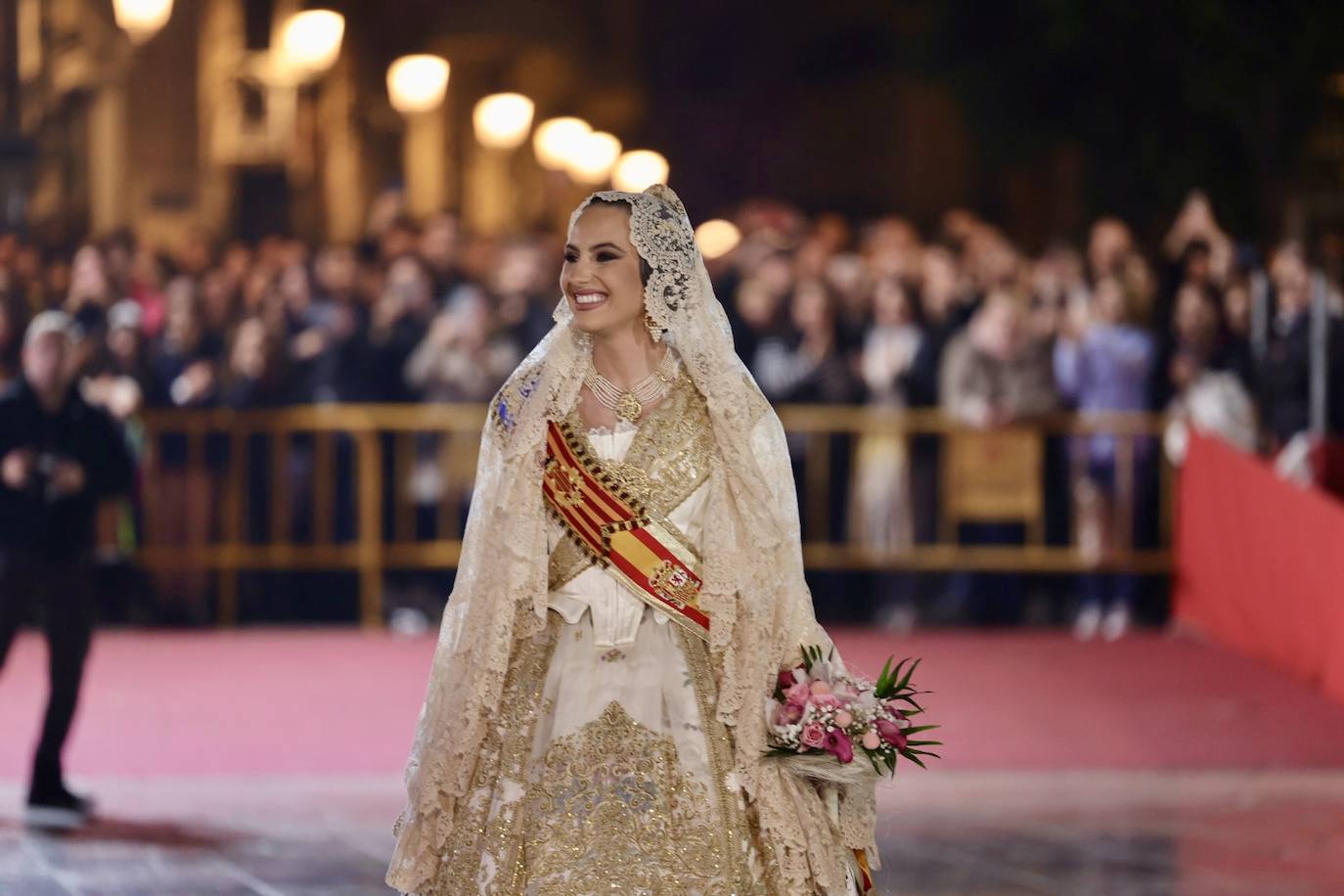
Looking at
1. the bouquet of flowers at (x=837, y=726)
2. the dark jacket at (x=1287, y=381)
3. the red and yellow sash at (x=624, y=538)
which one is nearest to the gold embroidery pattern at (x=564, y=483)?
the red and yellow sash at (x=624, y=538)

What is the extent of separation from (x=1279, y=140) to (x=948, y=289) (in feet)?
11.8

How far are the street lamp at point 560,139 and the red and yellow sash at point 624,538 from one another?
11.7 meters

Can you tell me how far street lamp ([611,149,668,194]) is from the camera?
1758 cm

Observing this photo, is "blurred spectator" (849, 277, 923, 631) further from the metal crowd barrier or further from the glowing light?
the glowing light

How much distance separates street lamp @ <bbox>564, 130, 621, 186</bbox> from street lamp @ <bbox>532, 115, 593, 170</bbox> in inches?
1.0

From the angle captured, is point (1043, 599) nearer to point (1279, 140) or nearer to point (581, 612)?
point (1279, 140)

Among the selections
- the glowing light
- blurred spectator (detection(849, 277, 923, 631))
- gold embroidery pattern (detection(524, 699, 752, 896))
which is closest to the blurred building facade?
the glowing light

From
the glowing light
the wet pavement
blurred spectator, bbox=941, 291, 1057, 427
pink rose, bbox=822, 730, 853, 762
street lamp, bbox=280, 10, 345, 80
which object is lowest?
the wet pavement

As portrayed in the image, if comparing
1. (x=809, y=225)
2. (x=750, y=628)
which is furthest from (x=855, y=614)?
(x=750, y=628)

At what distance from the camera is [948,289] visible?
570 inches

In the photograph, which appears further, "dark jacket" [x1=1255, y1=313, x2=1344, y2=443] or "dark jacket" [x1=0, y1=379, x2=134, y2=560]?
"dark jacket" [x1=1255, y1=313, x2=1344, y2=443]

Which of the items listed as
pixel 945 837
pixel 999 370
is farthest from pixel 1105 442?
pixel 945 837

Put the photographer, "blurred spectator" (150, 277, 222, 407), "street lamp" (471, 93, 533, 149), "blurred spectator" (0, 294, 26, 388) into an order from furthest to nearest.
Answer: "street lamp" (471, 93, 533, 149), "blurred spectator" (150, 277, 222, 407), "blurred spectator" (0, 294, 26, 388), the photographer

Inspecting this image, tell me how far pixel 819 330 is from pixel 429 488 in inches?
100
